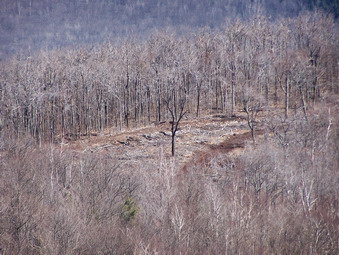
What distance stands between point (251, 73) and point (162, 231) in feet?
149

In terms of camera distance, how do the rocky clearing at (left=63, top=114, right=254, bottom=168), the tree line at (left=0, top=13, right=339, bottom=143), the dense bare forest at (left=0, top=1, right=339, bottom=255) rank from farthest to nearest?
the tree line at (left=0, top=13, right=339, bottom=143) → the rocky clearing at (left=63, top=114, right=254, bottom=168) → the dense bare forest at (left=0, top=1, right=339, bottom=255)

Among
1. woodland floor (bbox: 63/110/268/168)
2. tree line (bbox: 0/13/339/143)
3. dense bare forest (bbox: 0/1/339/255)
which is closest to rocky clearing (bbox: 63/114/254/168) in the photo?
woodland floor (bbox: 63/110/268/168)

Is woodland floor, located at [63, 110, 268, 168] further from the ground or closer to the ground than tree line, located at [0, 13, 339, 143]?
closer to the ground

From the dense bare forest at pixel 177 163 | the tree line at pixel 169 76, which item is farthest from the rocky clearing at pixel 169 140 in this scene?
the tree line at pixel 169 76

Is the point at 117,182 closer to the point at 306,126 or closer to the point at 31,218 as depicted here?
the point at 31,218

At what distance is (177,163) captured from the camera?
32469 mm

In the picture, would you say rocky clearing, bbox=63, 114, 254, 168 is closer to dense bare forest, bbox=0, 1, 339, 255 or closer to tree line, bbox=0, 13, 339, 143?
dense bare forest, bbox=0, 1, 339, 255

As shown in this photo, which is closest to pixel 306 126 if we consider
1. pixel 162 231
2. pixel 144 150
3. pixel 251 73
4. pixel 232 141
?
pixel 232 141

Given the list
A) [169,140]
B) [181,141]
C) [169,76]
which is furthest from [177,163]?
[169,76]

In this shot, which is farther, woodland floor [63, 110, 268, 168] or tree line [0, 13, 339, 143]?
tree line [0, 13, 339, 143]

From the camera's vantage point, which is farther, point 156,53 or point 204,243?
point 156,53

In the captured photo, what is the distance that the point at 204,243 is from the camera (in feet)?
54.8

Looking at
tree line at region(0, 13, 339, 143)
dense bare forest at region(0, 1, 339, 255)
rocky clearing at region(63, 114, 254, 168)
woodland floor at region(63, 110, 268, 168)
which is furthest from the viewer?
tree line at region(0, 13, 339, 143)

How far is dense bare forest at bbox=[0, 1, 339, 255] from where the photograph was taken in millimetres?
16250
